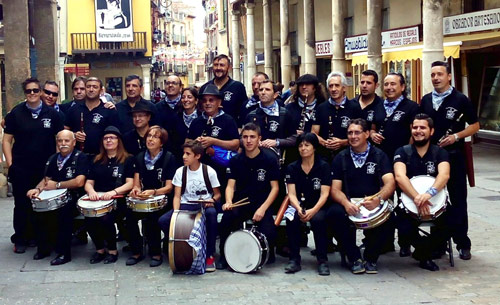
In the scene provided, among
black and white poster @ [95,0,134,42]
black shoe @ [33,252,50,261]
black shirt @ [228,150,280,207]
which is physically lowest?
black shoe @ [33,252,50,261]

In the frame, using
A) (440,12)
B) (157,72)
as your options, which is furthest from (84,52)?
(440,12)

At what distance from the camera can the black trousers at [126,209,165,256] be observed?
8570 mm

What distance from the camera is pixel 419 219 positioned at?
26.1ft

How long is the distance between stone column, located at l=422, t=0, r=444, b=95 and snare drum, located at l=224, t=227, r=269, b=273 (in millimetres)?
8475

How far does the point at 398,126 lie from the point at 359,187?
2.79 ft

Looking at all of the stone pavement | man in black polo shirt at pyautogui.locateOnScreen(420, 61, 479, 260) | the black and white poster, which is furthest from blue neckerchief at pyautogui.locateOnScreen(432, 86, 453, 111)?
the black and white poster

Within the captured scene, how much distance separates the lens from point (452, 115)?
8.27 m

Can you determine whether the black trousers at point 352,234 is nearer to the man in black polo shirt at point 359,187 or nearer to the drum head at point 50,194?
the man in black polo shirt at point 359,187

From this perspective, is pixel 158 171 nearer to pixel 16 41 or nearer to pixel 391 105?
pixel 391 105

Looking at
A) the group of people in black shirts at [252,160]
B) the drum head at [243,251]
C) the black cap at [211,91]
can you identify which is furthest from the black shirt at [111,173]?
the drum head at [243,251]

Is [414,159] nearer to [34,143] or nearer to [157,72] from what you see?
[34,143]

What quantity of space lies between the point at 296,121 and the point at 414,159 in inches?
60.0

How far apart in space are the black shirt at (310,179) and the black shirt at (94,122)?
229 cm

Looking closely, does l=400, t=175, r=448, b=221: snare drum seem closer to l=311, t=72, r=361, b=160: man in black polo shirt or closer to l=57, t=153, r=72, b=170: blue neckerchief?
l=311, t=72, r=361, b=160: man in black polo shirt
